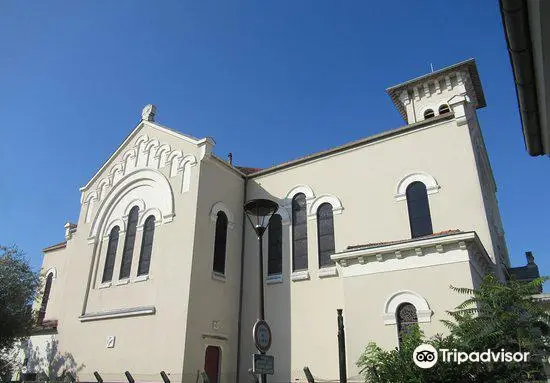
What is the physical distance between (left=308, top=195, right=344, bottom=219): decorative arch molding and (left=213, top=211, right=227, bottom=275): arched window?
12.4ft

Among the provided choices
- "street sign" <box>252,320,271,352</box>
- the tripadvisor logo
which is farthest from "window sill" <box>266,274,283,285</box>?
"street sign" <box>252,320,271,352</box>

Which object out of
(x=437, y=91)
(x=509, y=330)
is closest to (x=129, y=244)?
(x=509, y=330)

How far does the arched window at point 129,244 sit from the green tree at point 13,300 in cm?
488

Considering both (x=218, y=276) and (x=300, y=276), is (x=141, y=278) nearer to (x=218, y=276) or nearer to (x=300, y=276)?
(x=218, y=276)

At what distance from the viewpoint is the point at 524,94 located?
4.29 meters

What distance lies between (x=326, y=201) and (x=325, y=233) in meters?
1.33

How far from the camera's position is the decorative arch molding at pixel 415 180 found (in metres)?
15.6

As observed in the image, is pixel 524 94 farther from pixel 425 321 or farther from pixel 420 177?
pixel 420 177

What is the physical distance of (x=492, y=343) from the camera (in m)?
8.99

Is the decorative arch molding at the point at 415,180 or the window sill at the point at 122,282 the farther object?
the window sill at the point at 122,282

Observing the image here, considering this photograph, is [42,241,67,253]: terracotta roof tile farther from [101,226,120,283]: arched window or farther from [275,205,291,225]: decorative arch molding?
[275,205,291,225]: decorative arch molding

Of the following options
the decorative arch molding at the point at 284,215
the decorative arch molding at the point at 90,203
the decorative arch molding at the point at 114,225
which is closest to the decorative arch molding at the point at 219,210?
the decorative arch molding at the point at 284,215

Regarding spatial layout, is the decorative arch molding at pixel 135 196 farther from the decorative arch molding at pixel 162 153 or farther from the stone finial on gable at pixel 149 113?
the stone finial on gable at pixel 149 113

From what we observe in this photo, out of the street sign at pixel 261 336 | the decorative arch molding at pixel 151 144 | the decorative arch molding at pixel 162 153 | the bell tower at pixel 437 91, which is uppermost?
the bell tower at pixel 437 91
